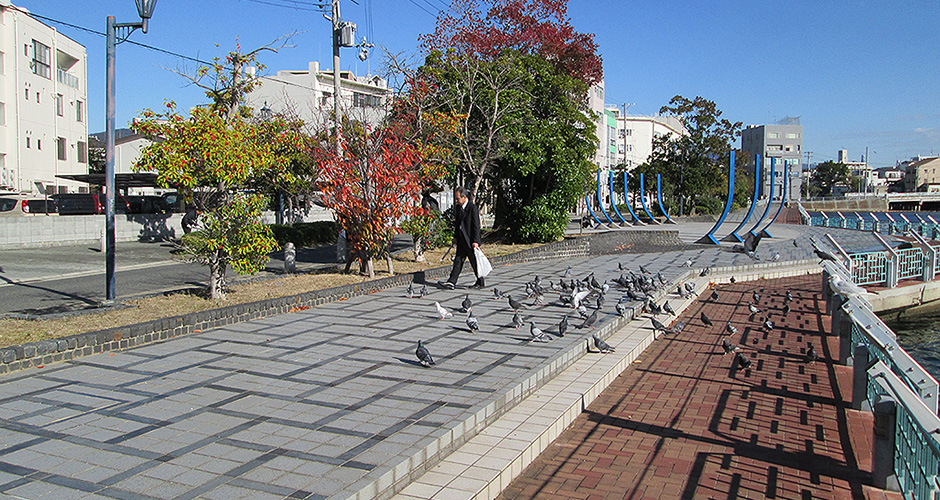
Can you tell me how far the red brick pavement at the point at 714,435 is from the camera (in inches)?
165

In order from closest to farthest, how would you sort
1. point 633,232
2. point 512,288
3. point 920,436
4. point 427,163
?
1. point 920,436
2. point 512,288
3. point 427,163
4. point 633,232

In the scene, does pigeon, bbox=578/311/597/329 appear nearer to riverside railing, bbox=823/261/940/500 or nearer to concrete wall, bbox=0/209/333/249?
riverside railing, bbox=823/261/940/500

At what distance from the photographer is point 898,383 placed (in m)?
4.09

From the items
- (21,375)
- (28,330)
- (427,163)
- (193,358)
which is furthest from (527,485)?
(427,163)

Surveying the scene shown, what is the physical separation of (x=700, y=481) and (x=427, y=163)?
395 inches

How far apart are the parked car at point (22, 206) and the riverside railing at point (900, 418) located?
2507 cm

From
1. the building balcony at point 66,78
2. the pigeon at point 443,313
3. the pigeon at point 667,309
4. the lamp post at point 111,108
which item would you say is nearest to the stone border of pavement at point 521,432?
the pigeon at point 667,309

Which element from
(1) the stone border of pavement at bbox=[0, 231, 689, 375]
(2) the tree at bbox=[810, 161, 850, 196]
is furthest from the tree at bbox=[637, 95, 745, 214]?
(2) the tree at bbox=[810, 161, 850, 196]

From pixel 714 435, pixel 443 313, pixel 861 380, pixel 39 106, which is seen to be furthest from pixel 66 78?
pixel 861 380

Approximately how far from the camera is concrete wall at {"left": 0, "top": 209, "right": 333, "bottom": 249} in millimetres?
17484

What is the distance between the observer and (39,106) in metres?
28.9

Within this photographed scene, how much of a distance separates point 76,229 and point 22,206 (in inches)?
225

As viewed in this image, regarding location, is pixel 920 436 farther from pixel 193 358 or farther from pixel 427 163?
pixel 427 163

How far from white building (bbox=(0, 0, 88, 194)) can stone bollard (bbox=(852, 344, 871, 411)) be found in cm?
3001
